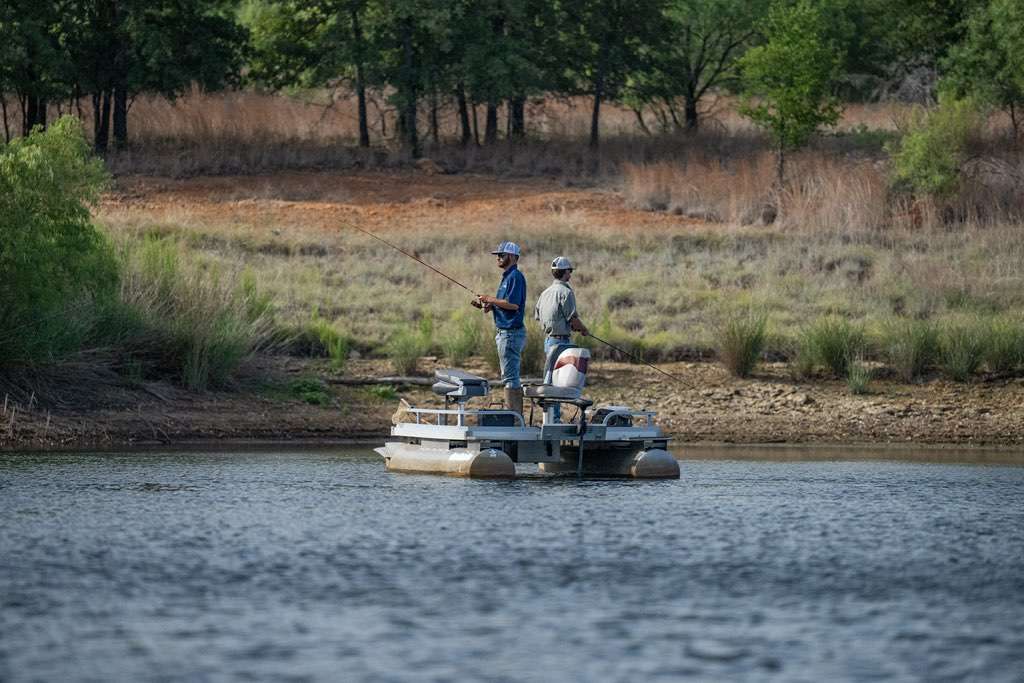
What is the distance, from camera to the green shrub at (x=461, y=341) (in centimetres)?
2531

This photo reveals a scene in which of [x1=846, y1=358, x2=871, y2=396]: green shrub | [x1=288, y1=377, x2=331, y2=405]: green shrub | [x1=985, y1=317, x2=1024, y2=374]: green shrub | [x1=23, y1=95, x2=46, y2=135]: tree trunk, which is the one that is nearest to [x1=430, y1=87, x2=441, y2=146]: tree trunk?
[x1=23, y1=95, x2=46, y2=135]: tree trunk

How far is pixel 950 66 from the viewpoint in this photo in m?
43.1

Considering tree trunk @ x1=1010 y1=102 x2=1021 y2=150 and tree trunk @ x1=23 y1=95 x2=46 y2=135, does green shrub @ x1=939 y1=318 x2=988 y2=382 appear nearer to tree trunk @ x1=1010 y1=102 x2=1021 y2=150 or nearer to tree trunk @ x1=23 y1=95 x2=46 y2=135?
tree trunk @ x1=1010 y1=102 x2=1021 y2=150

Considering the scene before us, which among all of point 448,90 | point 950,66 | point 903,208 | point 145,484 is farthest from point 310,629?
point 950,66

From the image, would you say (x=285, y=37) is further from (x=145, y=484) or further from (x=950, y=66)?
(x=145, y=484)

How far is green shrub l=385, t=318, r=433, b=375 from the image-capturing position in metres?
24.8

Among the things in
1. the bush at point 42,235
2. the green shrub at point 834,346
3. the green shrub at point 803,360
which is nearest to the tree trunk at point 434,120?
the green shrub at point 803,360

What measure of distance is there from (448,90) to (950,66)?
1202 centimetres

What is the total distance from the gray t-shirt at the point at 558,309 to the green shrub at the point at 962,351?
8.98m

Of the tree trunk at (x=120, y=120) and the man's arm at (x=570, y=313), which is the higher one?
the tree trunk at (x=120, y=120)

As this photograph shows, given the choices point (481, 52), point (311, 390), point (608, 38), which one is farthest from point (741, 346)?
point (608, 38)

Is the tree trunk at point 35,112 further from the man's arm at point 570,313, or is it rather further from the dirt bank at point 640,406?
the man's arm at point 570,313

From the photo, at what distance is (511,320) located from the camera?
1789cm

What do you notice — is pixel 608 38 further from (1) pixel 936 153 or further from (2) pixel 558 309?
(2) pixel 558 309
